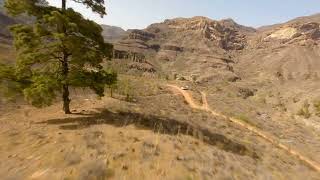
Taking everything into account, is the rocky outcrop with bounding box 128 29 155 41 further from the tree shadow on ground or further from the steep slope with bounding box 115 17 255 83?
the tree shadow on ground

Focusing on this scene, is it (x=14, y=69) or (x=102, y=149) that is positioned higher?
(x=14, y=69)

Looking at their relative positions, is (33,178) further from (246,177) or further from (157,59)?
(157,59)

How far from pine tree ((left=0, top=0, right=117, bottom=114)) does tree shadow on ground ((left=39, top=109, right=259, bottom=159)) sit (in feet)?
4.97

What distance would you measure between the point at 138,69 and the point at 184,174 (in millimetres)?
86340

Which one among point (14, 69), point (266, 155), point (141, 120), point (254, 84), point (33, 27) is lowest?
point (254, 84)

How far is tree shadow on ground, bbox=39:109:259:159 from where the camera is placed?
59.5ft

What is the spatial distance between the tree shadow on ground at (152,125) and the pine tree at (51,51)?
152 cm

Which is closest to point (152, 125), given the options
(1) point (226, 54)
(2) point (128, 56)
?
(2) point (128, 56)

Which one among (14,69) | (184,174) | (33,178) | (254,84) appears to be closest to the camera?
(33,178)

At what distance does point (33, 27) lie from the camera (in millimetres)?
18391

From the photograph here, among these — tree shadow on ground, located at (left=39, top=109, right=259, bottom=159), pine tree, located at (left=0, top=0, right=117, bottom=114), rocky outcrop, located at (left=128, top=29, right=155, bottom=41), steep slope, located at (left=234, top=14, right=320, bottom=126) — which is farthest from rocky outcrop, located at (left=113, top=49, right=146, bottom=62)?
pine tree, located at (left=0, top=0, right=117, bottom=114)

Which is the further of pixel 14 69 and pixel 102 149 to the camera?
pixel 14 69

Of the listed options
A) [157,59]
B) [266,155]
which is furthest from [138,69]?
[266,155]

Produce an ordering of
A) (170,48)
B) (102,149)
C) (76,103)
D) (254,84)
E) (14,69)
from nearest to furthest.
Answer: (102,149)
(14,69)
(76,103)
(254,84)
(170,48)
